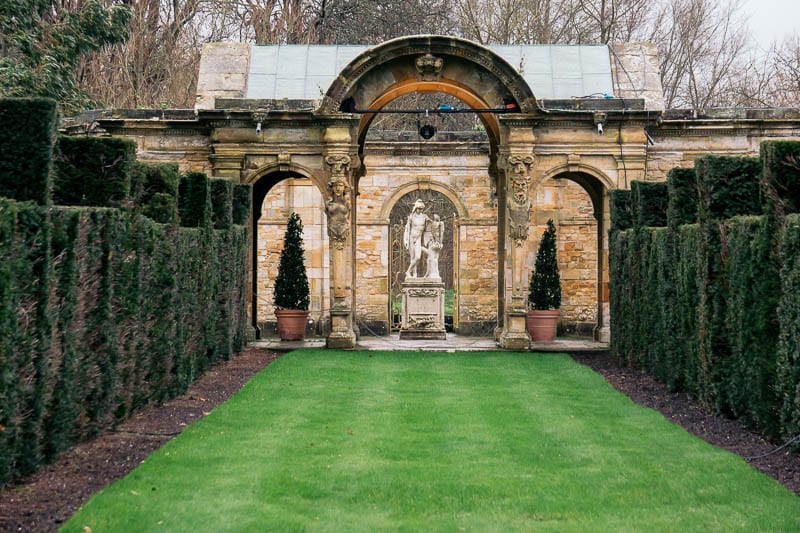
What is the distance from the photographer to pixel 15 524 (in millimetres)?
6449

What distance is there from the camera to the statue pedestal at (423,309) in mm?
20859

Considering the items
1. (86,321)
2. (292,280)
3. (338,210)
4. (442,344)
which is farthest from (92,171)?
(292,280)

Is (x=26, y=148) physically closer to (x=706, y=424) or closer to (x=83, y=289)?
(x=83, y=289)

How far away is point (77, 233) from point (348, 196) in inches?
394

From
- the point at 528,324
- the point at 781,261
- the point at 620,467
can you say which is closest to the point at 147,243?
the point at 620,467

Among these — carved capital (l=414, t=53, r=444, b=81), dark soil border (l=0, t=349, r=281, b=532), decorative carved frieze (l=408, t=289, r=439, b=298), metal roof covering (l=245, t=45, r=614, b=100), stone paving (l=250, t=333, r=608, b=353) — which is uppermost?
metal roof covering (l=245, t=45, r=614, b=100)

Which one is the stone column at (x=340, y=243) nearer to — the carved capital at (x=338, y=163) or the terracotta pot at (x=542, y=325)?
the carved capital at (x=338, y=163)

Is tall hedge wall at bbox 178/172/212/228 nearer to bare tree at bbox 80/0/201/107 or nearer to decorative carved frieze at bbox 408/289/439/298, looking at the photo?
decorative carved frieze at bbox 408/289/439/298

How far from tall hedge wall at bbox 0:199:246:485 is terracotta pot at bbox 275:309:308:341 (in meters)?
6.01

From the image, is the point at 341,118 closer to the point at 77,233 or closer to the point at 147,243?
the point at 147,243

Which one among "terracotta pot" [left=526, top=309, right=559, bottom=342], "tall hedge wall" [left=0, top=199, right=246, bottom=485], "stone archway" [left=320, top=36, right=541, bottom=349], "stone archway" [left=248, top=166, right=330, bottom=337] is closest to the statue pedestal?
"terracotta pot" [left=526, top=309, right=559, bottom=342]

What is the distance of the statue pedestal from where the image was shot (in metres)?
20.9

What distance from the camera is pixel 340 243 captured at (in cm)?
1870

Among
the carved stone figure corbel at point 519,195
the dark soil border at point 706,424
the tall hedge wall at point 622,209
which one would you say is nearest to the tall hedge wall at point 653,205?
the tall hedge wall at point 622,209
